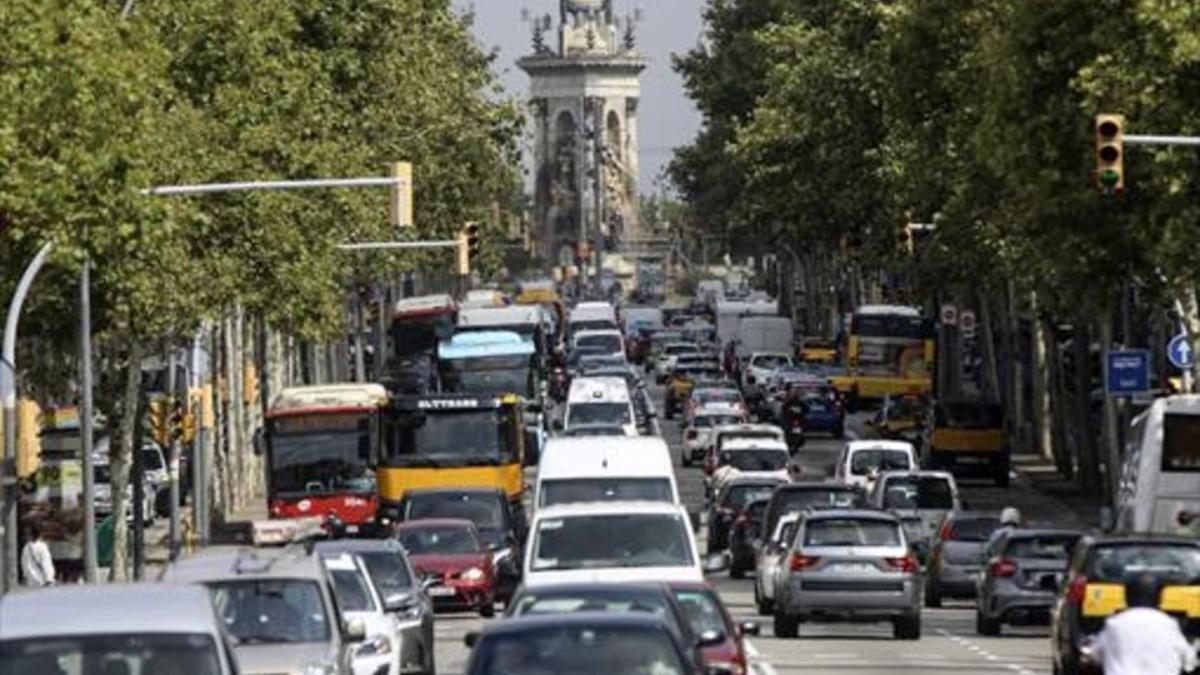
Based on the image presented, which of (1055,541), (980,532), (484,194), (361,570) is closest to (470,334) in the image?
(484,194)

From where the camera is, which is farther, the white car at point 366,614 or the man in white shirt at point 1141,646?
the white car at point 366,614

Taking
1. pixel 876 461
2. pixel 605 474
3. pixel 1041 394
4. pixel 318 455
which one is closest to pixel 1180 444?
pixel 605 474

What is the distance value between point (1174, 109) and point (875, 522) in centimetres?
675

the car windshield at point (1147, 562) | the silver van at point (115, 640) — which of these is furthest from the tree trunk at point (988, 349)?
the silver van at point (115, 640)

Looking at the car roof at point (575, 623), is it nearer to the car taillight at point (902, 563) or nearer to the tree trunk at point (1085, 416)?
the car taillight at point (902, 563)

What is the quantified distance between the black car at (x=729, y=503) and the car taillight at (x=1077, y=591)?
26046 millimetres

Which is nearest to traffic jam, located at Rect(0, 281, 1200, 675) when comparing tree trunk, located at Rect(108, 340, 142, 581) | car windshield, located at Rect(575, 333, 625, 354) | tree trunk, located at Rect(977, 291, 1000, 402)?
tree trunk, located at Rect(977, 291, 1000, 402)

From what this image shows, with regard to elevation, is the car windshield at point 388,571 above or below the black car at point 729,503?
above

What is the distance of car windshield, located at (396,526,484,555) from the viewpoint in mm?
49844

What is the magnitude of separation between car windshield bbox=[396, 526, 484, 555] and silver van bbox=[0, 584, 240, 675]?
27.5 meters

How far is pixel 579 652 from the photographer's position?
22203 millimetres

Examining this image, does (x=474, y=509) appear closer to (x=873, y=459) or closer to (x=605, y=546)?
(x=873, y=459)

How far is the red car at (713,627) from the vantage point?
28.3 m

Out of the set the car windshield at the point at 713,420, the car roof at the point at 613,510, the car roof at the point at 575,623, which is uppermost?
the car roof at the point at 575,623
